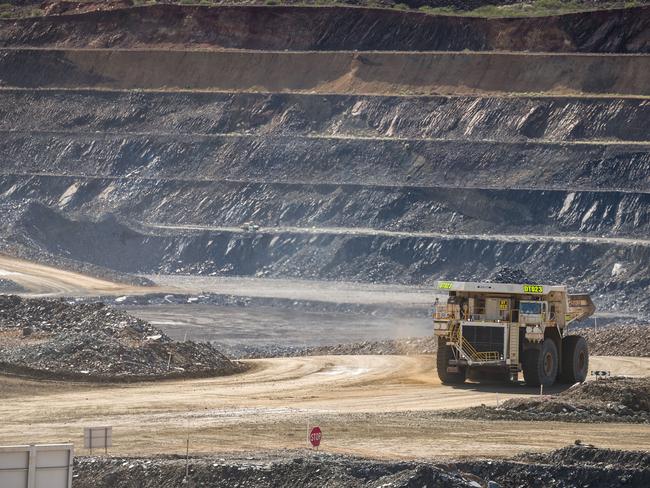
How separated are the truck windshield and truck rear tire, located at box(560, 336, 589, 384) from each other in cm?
196

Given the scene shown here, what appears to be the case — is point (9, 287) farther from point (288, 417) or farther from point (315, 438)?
point (315, 438)

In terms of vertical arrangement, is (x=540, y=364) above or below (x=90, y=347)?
below

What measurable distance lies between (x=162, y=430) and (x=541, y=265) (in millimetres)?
58367

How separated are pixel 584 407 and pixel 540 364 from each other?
561 cm

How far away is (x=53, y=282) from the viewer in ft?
237

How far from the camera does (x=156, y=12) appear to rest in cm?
12025

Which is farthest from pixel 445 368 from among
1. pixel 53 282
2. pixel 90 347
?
pixel 53 282

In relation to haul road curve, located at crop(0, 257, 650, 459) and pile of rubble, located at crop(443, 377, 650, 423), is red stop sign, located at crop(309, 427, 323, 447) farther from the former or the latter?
pile of rubble, located at crop(443, 377, 650, 423)

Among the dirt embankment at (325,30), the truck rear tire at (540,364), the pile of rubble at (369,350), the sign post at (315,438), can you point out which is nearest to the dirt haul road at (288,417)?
the truck rear tire at (540,364)

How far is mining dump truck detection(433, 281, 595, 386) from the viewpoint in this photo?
35.6m

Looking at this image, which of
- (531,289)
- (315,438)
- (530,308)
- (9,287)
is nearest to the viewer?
(315,438)

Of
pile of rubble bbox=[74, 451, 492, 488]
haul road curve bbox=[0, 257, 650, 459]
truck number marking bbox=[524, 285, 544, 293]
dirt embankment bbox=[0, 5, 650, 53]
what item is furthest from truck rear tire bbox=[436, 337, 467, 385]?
dirt embankment bbox=[0, 5, 650, 53]

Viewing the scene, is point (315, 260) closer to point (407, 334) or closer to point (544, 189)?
point (544, 189)

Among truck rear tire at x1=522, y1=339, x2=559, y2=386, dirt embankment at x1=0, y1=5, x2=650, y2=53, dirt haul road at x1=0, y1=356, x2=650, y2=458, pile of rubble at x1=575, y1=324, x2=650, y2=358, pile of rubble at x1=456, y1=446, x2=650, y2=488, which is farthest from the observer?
dirt embankment at x1=0, y1=5, x2=650, y2=53
